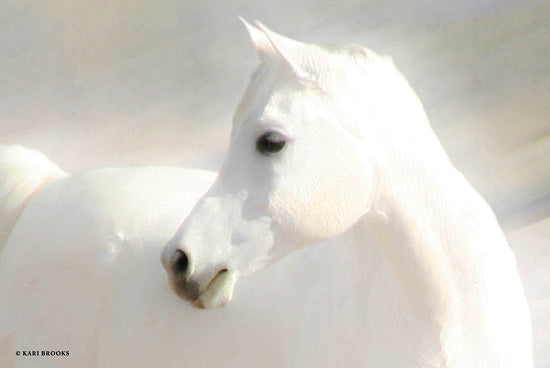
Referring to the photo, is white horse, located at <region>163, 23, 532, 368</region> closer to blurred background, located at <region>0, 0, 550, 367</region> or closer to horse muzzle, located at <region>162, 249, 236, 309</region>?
horse muzzle, located at <region>162, 249, 236, 309</region>

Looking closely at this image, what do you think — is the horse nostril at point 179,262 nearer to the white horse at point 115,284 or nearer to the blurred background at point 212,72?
the white horse at point 115,284

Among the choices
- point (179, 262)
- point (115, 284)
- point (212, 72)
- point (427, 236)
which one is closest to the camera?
point (179, 262)

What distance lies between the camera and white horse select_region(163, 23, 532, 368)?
3.95 ft

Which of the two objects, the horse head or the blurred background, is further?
the blurred background

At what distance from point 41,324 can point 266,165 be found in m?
1.01

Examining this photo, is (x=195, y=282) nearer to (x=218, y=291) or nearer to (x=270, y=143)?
(x=218, y=291)

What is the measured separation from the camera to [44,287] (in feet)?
6.40

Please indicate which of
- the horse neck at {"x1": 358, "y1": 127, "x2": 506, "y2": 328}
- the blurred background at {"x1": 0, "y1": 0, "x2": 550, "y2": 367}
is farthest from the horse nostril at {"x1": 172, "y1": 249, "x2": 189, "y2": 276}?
the blurred background at {"x1": 0, "y1": 0, "x2": 550, "y2": 367}

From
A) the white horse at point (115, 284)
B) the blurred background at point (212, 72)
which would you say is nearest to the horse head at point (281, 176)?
the white horse at point (115, 284)

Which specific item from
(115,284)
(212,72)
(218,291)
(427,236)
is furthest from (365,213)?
(212,72)

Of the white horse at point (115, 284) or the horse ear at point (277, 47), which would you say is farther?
the white horse at point (115, 284)

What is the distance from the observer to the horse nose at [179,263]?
117 centimetres

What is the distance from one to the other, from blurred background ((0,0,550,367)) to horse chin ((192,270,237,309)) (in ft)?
5.93

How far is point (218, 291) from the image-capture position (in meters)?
1.20
